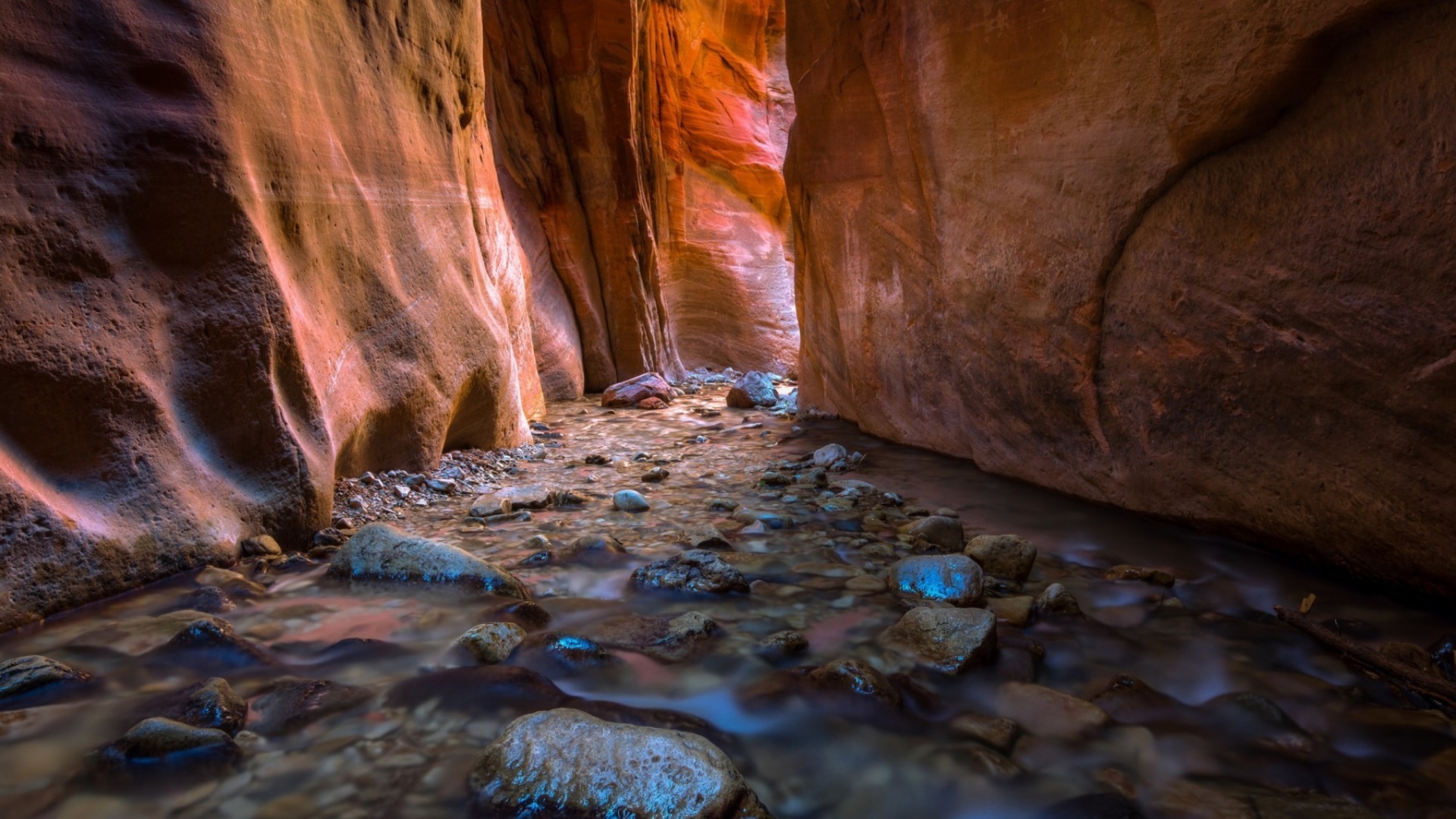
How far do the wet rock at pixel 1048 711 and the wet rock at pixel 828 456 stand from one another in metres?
2.59

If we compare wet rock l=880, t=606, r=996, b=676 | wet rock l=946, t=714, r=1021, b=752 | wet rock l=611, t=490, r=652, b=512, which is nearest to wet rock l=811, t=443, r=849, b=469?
wet rock l=611, t=490, r=652, b=512

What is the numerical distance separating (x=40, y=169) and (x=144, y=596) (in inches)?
50.0

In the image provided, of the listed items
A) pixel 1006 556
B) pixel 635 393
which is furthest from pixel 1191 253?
pixel 635 393

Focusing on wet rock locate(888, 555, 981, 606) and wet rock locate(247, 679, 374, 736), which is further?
wet rock locate(888, 555, 981, 606)

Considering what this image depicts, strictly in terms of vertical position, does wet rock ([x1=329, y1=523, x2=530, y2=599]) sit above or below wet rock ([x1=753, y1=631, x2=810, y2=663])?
above

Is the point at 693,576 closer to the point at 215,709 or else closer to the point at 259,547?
the point at 215,709

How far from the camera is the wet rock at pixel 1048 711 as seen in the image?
171 cm

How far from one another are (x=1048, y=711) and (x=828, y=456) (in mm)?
2829

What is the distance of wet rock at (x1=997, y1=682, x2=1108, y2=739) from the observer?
1709mm

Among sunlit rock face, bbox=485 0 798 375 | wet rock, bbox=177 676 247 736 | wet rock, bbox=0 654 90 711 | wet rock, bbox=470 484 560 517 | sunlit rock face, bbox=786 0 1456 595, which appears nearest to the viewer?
wet rock, bbox=177 676 247 736

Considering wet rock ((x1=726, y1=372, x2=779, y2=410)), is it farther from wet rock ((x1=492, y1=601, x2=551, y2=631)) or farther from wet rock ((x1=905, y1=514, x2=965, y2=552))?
wet rock ((x1=492, y1=601, x2=551, y2=631))

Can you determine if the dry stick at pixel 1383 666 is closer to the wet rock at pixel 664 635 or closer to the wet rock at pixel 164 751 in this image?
the wet rock at pixel 664 635

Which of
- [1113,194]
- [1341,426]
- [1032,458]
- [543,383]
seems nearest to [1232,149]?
[1113,194]

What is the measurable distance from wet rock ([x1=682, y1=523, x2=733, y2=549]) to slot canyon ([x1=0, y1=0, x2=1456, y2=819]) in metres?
0.10
